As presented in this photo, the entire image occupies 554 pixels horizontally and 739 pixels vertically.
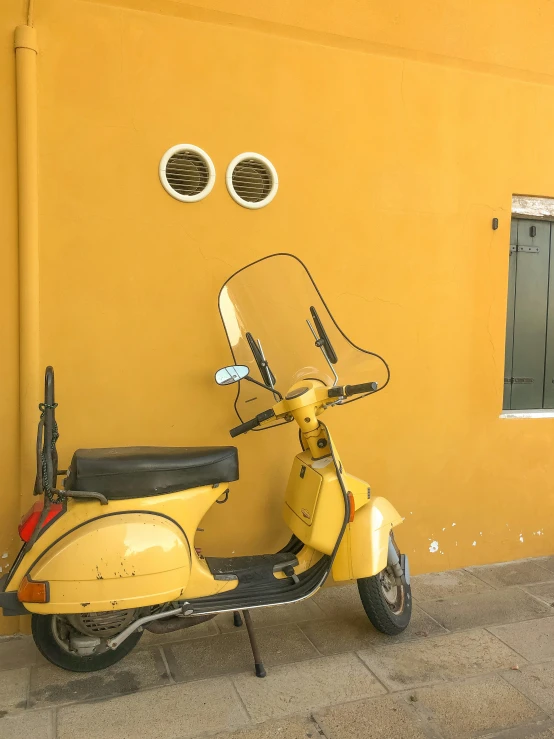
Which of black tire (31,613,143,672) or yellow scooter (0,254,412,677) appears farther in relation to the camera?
black tire (31,613,143,672)

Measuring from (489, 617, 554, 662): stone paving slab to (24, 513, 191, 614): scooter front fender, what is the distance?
186 cm

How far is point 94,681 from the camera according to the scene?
114 inches

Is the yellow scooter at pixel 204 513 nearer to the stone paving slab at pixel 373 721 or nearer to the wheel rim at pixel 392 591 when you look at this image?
the wheel rim at pixel 392 591

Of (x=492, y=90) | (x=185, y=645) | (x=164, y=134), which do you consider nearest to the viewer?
(x=185, y=645)

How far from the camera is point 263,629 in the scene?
3457mm

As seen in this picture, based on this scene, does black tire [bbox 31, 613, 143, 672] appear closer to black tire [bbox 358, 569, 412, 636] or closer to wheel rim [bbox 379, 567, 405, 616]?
black tire [bbox 358, 569, 412, 636]

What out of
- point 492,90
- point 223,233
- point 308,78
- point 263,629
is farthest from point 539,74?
point 263,629

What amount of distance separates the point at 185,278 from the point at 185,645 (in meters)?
1.96

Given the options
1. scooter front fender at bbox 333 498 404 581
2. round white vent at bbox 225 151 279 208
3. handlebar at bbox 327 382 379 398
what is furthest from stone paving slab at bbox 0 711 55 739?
round white vent at bbox 225 151 279 208

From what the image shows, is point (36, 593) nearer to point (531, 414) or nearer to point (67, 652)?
point (67, 652)

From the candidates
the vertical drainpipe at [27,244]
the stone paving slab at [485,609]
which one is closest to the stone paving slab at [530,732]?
the stone paving slab at [485,609]

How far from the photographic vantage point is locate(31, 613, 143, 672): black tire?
2844 millimetres

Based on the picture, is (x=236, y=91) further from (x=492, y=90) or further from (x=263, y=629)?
(x=263, y=629)

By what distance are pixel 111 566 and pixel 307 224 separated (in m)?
2.25
